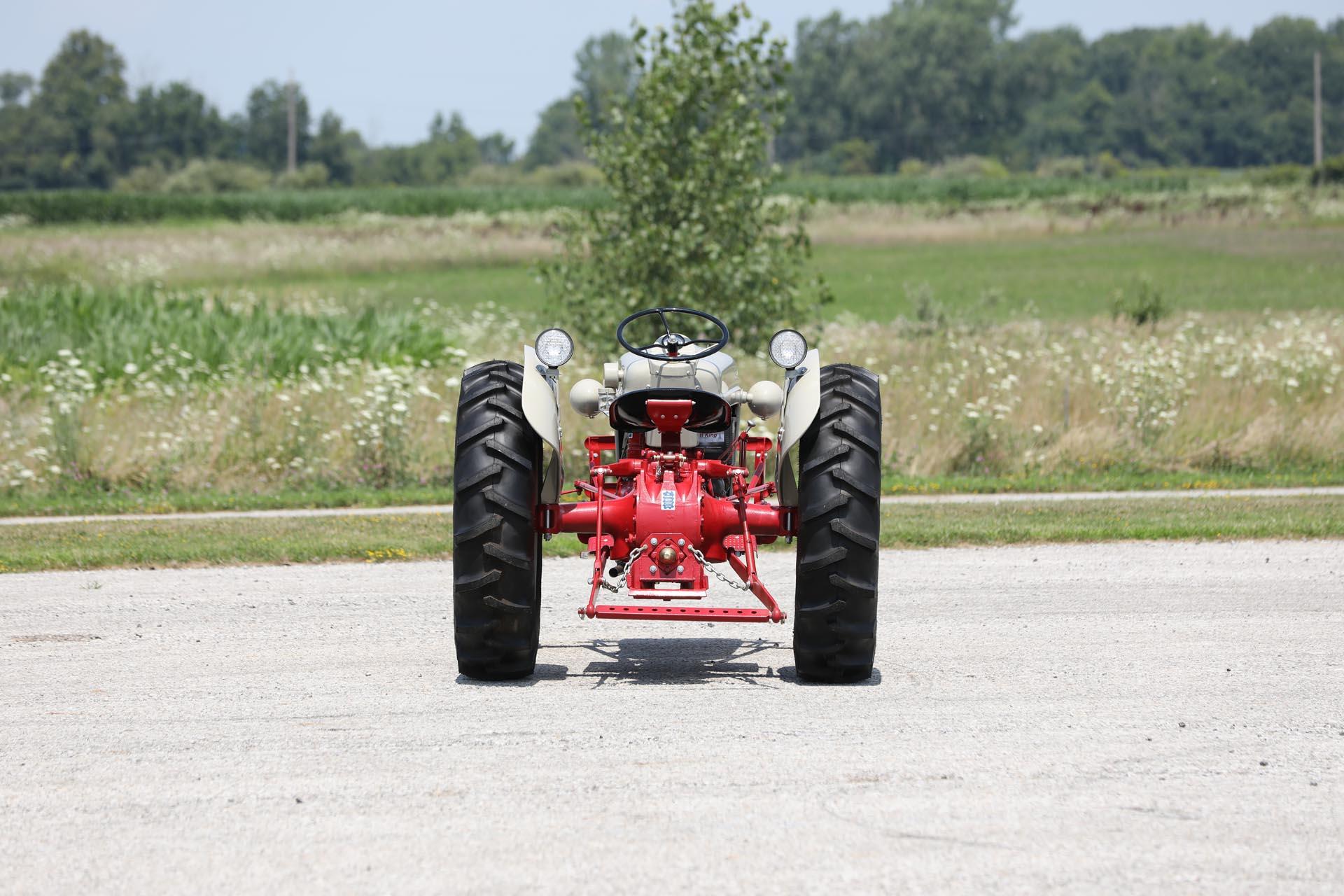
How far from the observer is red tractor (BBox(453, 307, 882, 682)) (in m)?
7.31

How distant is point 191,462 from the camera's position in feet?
55.4

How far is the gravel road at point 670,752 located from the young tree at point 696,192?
352 inches

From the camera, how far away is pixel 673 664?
8.24 metres

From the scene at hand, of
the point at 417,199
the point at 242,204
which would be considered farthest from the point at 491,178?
the point at 242,204

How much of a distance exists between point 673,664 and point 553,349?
185 centimetres

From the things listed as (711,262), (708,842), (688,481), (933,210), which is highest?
(933,210)

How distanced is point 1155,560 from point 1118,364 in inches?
318

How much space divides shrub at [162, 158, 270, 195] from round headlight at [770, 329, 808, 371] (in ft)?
273

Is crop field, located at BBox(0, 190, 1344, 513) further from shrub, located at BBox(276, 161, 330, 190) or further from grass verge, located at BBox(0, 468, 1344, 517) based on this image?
shrub, located at BBox(276, 161, 330, 190)

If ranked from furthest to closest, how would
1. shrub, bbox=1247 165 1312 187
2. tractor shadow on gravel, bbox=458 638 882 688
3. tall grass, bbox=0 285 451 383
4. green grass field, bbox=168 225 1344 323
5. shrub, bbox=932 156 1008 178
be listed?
shrub, bbox=932 156 1008 178
shrub, bbox=1247 165 1312 187
green grass field, bbox=168 225 1344 323
tall grass, bbox=0 285 451 383
tractor shadow on gravel, bbox=458 638 882 688

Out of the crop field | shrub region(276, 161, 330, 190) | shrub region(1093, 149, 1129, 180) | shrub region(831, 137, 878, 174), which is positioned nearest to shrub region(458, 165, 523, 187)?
shrub region(276, 161, 330, 190)

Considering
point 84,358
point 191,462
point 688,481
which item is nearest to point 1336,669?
point 688,481

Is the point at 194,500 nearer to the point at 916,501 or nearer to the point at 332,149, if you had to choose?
the point at 916,501

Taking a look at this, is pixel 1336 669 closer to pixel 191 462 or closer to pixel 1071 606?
pixel 1071 606
